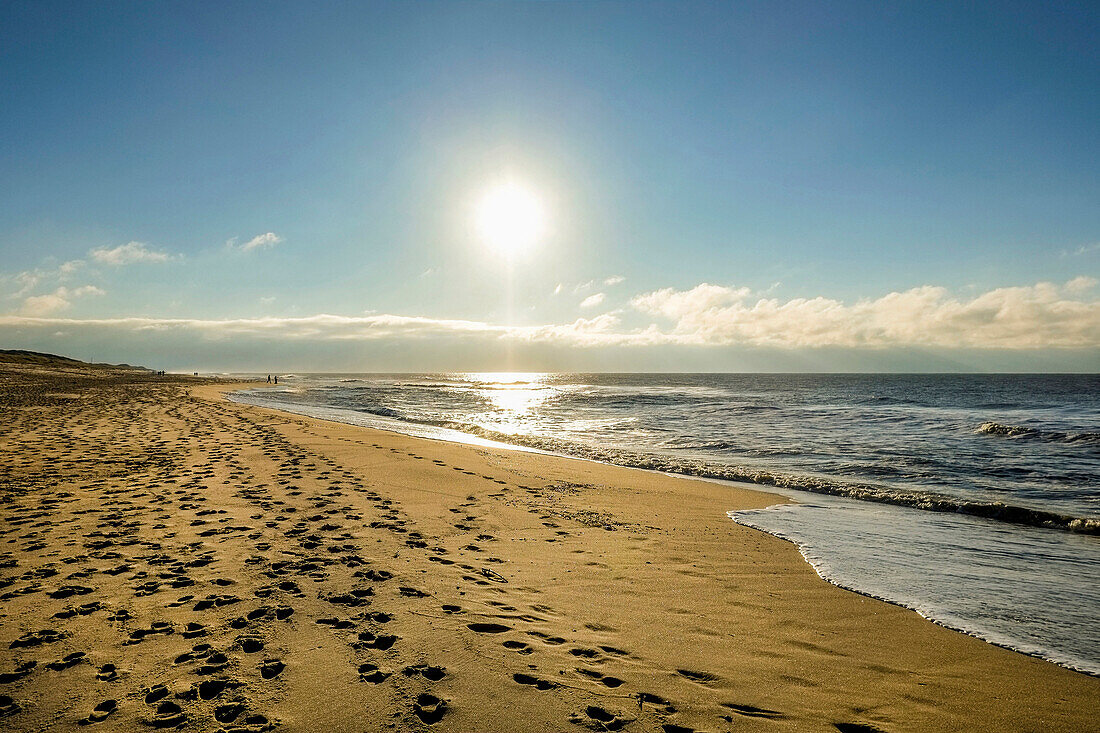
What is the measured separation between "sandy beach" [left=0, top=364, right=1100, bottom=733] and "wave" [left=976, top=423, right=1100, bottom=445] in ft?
79.9

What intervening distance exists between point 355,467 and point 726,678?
11370 millimetres

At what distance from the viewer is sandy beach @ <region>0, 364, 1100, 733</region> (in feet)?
12.4

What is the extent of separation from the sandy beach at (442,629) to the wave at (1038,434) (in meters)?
24.4

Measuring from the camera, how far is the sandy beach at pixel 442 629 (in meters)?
3.77

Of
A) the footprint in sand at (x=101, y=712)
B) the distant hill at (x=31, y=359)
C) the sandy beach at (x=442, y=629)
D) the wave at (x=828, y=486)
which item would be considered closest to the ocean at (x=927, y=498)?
the wave at (x=828, y=486)

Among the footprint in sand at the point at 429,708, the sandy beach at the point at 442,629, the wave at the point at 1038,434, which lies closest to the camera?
the footprint in sand at the point at 429,708

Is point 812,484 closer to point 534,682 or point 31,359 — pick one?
point 534,682

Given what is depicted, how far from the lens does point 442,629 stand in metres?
4.93

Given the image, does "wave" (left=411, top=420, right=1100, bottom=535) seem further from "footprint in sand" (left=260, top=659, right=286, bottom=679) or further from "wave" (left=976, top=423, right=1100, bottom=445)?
"wave" (left=976, top=423, right=1100, bottom=445)

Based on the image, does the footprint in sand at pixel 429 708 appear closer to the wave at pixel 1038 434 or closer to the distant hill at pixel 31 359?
the wave at pixel 1038 434

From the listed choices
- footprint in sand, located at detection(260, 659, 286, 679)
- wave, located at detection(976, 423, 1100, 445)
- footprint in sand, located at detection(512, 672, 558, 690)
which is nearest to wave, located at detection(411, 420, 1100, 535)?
footprint in sand, located at detection(512, 672, 558, 690)

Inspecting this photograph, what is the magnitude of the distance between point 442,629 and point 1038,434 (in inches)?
1287

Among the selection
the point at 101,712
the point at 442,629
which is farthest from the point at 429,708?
the point at 101,712

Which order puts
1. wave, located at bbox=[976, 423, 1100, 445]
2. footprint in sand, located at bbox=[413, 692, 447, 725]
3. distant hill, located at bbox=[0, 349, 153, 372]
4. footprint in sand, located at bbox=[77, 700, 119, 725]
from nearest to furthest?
footprint in sand, located at bbox=[77, 700, 119, 725] < footprint in sand, located at bbox=[413, 692, 447, 725] < wave, located at bbox=[976, 423, 1100, 445] < distant hill, located at bbox=[0, 349, 153, 372]
